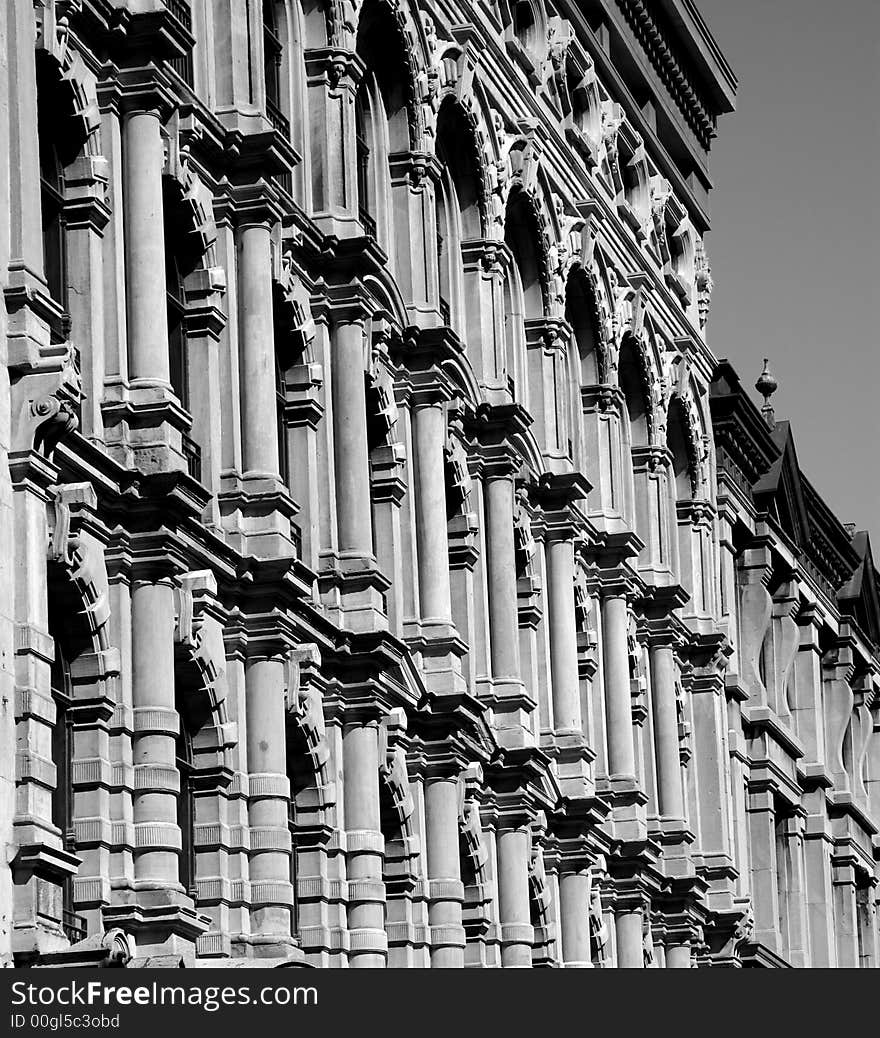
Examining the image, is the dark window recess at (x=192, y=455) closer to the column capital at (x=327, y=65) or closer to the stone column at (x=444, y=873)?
the column capital at (x=327, y=65)

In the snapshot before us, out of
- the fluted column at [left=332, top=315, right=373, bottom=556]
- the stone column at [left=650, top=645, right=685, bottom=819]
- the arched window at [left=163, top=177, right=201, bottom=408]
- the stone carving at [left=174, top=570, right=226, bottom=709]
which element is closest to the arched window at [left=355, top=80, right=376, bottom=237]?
the fluted column at [left=332, top=315, right=373, bottom=556]

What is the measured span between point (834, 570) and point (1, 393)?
5245 centimetres

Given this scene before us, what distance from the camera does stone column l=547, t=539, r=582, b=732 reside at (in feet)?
167

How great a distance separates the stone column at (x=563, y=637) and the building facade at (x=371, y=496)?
0.08 meters

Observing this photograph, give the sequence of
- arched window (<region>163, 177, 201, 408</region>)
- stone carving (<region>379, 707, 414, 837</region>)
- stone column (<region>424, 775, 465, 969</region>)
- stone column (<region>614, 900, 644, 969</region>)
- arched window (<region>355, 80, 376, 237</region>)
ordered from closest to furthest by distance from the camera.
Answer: arched window (<region>163, 177, 201, 408</region>) < stone carving (<region>379, 707, 414, 837</region>) < stone column (<region>424, 775, 465, 969</region>) < arched window (<region>355, 80, 376, 237</region>) < stone column (<region>614, 900, 644, 969</region>)

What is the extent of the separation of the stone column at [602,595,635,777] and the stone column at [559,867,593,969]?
418 centimetres

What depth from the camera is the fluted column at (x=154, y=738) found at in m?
31.3

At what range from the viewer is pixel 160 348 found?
3322 cm

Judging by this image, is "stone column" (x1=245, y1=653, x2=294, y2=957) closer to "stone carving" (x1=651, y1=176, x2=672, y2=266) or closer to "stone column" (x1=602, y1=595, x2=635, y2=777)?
"stone column" (x1=602, y1=595, x2=635, y2=777)

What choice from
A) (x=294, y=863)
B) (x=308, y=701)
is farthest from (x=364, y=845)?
(x=308, y=701)

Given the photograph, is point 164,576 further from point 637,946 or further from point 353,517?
point 637,946

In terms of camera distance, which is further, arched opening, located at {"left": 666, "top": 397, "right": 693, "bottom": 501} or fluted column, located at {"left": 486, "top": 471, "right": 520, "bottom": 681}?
arched opening, located at {"left": 666, "top": 397, "right": 693, "bottom": 501}

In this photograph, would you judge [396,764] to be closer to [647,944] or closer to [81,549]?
[81,549]

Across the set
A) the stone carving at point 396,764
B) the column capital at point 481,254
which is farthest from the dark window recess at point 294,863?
the column capital at point 481,254
